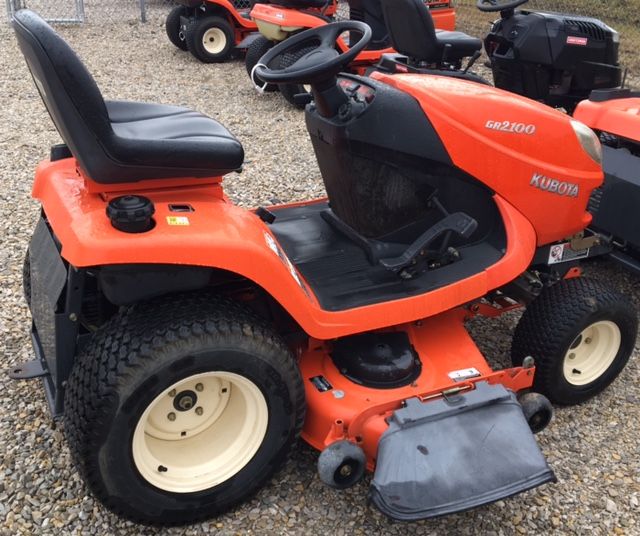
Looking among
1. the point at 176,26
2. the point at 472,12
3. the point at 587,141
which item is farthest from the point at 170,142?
the point at 472,12

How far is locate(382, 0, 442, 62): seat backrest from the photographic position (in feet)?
14.7

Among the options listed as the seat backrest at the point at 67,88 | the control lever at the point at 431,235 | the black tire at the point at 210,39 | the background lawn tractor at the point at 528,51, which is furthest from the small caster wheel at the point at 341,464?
the black tire at the point at 210,39

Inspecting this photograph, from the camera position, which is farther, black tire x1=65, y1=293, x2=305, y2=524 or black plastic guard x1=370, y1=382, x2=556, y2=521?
black plastic guard x1=370, y1=382, x2=556, y2=521

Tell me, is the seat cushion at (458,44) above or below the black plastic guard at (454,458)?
above

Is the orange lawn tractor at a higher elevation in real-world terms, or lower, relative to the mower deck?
lower

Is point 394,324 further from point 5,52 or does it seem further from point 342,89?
point 5,52

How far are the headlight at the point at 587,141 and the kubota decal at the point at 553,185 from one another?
14 centimetres

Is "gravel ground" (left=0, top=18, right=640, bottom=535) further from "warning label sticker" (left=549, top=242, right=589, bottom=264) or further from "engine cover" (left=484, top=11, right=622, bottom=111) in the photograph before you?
"engine cover" (left=484, top=11, right=622, bottom=111)

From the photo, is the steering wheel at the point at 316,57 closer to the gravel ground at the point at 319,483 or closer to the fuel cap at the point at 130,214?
the fuel cap at the point at 130,214

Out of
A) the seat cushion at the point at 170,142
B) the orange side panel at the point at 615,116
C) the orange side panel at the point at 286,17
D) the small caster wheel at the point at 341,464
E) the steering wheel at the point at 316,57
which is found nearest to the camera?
the seat cushion at the point at 170,142

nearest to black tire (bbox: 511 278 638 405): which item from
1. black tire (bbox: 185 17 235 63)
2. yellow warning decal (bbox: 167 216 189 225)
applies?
yellow warning decal (bbox: 167 216 189 225)

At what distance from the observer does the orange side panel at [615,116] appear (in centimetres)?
308

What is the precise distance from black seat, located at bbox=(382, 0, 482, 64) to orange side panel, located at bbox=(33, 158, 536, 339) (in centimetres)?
259

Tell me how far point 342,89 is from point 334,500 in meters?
1.32
